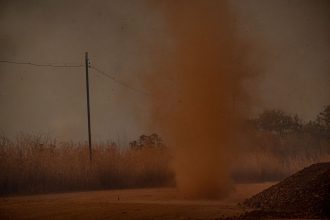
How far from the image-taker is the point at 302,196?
12164 mm

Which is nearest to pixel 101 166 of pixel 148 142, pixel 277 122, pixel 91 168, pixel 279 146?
pixel 91 168

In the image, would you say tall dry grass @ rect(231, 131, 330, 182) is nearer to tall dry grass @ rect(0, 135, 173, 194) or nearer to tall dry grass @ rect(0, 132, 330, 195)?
tall dry grass @ rect(0, 132, 330, 195)

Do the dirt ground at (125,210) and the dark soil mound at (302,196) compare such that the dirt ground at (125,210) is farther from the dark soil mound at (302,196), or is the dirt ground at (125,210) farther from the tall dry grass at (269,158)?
the tall dry grass at (269,158)

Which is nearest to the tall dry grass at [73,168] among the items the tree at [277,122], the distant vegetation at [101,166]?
the distant vegetation at [101,166]

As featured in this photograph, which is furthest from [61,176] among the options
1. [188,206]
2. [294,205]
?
[294,205]

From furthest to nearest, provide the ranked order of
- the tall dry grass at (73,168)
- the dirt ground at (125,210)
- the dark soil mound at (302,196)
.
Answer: the tall dry grass at (73,168)
the dark soil mound at (302,196)
the dirt ground at (125,210)

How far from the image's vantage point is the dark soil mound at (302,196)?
1142cm

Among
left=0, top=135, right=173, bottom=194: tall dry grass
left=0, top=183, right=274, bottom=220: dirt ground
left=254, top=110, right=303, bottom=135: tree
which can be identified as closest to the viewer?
left=0, top=183, right=274, bottom=220: dirt ground

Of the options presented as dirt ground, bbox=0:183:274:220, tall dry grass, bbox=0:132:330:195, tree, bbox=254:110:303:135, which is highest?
tree, bbox=254:110:303:135

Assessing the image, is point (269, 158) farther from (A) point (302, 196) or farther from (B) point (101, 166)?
(A) point (302, 196)

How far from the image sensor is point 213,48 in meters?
15.5

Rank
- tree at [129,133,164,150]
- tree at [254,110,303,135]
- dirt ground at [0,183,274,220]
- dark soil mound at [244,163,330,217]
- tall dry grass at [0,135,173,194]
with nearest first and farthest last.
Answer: dirt ground at [0,183,274,220] < dark soil mound at [244,163,330,217] < tall dry grass at [0,135,173,194] < tree at [129,133,164,150] < tree at [254,110,303,135]

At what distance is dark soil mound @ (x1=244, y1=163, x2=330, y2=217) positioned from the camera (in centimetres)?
1142

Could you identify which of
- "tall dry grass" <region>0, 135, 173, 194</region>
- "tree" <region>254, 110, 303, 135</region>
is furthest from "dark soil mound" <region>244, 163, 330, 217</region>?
"tree" <region>254, 110, 303, 135</region>
